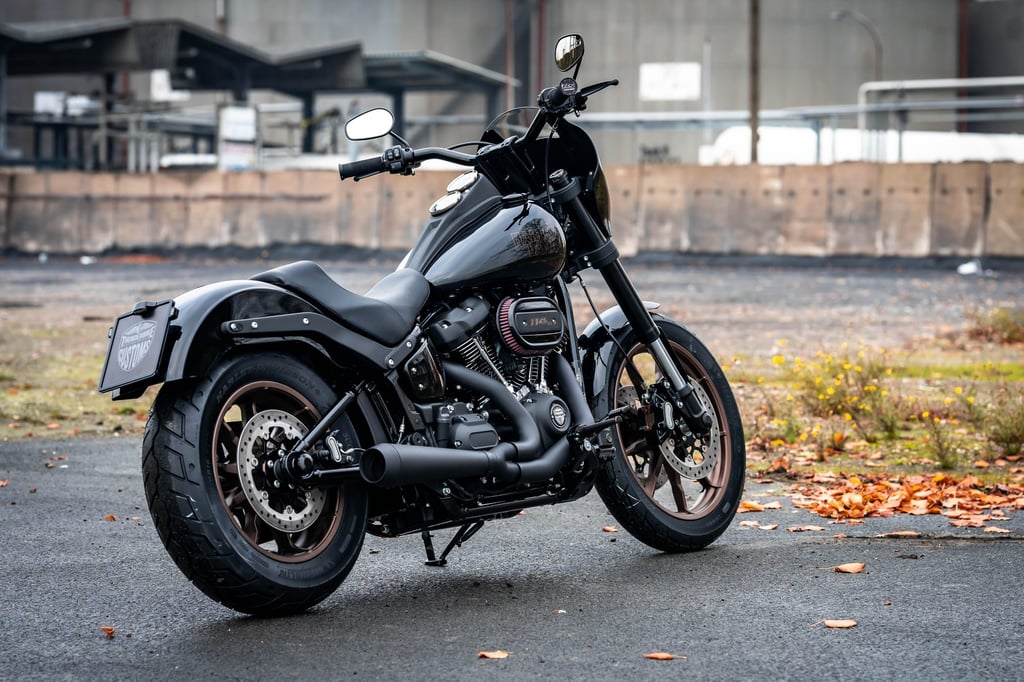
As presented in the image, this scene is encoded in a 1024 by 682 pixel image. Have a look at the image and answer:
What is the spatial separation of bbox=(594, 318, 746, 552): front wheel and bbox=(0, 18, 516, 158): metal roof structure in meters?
25.5

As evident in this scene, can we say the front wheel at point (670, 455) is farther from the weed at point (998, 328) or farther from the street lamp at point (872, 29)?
the street lamp at point (872, 29)

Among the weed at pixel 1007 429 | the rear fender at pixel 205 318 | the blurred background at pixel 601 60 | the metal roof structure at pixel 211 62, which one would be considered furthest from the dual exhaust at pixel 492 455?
the blurred background at pixel 601 60

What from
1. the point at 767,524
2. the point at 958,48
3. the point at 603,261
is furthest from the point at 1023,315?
the point at 958,48

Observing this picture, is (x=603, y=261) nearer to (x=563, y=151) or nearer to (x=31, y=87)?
(x=563, y=151)

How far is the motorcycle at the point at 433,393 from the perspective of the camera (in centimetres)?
440

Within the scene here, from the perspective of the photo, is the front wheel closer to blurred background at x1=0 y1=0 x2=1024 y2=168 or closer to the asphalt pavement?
the asphalt pavement

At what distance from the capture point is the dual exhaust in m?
4.61

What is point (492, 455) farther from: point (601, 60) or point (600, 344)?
point (601, 60)

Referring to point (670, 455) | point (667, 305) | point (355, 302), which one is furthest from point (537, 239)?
point (667, 305)

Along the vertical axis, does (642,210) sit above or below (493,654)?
above

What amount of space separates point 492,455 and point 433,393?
0.95 feet

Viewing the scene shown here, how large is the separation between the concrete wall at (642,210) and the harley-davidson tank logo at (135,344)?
18917 millimetres

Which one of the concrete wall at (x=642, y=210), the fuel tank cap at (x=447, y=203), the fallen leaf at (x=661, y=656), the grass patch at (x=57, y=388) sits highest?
the concrete wall at (x=642, y=210)

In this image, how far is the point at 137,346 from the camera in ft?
14.5
